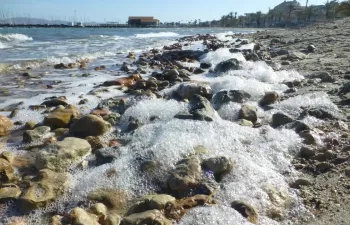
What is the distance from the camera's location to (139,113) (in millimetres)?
4973

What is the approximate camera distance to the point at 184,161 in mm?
3145

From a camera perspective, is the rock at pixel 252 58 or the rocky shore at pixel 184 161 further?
the rock at pixel 252 58

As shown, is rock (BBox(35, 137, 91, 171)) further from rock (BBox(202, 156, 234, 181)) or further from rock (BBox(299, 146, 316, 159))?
rock (BBox(299, 146, 316, 159))

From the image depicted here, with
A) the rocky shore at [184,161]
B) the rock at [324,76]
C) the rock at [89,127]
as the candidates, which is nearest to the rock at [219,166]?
the rocky shore at [184,161]

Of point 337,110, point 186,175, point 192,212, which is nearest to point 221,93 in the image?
point 337,110

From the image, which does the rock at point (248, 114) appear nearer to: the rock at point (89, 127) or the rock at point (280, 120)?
the rock at point (280, 120)

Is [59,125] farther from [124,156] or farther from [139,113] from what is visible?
[124,156]

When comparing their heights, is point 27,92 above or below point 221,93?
below

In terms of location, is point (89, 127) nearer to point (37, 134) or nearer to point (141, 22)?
point (37, 134)

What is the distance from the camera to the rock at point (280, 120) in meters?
4.24

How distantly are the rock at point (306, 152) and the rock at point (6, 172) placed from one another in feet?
9.28

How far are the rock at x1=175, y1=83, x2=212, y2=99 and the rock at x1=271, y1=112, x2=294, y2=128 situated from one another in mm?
1601

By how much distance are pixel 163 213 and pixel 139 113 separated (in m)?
2.59

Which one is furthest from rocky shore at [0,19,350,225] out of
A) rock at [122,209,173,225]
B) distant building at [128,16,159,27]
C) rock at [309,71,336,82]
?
distant building at [128,16,159,27]
